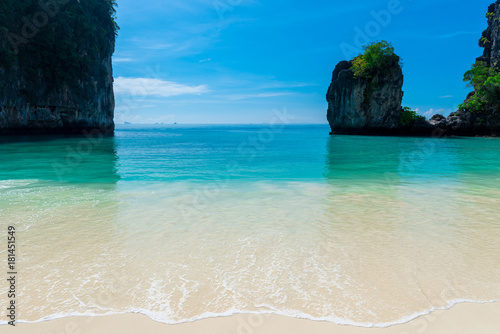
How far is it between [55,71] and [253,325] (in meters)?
45.4

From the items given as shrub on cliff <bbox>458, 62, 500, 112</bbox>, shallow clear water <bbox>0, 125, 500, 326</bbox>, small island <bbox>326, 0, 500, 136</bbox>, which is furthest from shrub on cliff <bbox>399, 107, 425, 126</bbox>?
shallow clear water <bbox>0, 125, 500, 326</bbox>

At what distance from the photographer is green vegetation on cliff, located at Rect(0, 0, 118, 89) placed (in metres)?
32.1

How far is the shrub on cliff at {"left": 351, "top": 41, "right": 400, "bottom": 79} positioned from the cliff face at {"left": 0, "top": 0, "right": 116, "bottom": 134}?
137ft

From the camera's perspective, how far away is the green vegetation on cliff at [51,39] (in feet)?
105

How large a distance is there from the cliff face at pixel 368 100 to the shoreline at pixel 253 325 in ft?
171

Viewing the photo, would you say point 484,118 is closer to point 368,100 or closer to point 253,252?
point 368,100

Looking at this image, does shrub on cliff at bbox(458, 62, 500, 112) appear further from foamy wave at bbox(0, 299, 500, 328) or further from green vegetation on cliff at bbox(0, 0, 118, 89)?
green vegetation on cliff at bbox(0, 0, 118, 89)

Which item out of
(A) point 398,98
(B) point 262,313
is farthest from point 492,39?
(B) point 262,313

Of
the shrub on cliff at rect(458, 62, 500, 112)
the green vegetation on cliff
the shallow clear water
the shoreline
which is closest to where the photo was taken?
the shoreline

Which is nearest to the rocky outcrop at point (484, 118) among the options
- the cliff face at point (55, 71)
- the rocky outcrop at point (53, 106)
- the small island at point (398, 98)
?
the small island at point (398, 98)

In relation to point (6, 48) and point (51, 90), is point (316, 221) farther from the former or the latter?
point (51, 90)

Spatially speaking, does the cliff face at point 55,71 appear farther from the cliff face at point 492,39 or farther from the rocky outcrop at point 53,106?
the cliff face at point 492,39

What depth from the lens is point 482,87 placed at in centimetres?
4519

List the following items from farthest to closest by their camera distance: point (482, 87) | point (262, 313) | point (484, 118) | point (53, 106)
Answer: point (484, 118)
point (482, 87)
point (53, 106)
point (262, 313)
